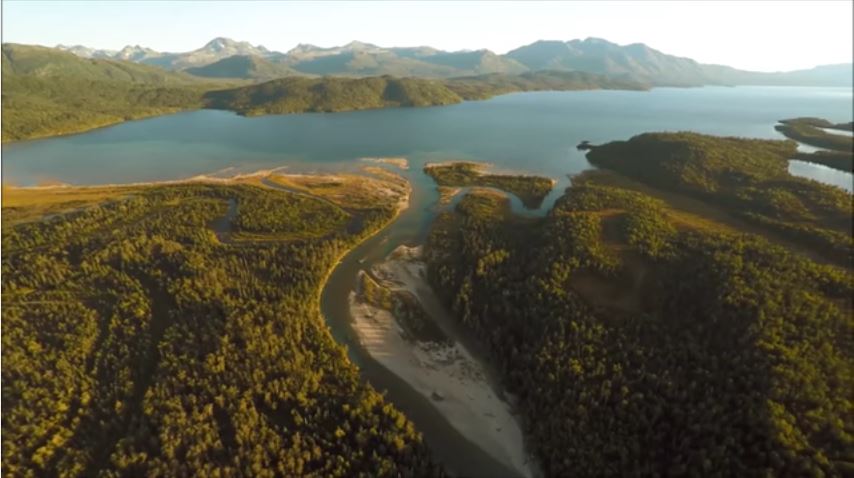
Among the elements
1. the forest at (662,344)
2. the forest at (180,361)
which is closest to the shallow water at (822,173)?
the forest at (662,344)

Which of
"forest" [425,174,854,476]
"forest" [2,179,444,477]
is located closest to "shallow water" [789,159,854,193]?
"forest" [425,174,854,476]

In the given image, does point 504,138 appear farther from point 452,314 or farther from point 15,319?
point 15,319

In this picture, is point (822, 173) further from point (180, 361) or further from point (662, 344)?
point (180, 361)

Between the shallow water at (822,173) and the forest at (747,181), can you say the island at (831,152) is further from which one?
the forest at (747,181)

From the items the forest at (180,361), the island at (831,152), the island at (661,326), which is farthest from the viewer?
the island at (831,152)

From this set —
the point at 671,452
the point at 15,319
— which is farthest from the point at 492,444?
the point at 15,319

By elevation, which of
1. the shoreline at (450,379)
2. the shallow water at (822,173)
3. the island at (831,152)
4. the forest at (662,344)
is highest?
the island at (831,152)

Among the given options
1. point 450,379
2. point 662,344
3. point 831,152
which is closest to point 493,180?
point 662,344
